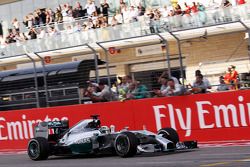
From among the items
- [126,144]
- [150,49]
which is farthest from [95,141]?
[150,49]

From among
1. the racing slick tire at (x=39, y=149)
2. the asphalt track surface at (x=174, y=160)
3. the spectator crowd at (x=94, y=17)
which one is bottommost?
the asphalt track surface at (x=174, y=160)

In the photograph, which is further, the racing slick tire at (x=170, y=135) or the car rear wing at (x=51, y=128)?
the car rear wing at (x=51, y=128)

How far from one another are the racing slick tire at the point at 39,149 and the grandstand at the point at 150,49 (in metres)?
3.59

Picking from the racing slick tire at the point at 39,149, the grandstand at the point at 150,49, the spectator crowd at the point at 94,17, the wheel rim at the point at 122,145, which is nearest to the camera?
the wheel rim at the point at 122,145

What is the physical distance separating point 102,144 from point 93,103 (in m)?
4.70

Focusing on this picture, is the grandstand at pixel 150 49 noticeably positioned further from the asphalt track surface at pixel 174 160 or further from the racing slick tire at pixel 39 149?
the racing slick tire at pixel 39 149

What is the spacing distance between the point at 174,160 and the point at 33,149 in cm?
469

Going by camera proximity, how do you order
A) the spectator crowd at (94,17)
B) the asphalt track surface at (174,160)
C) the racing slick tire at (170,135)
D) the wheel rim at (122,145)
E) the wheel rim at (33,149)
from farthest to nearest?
the spectator crowd at (94,17), the wheel rim at (33,149), the racing slick tire at (170,135), the wheel rim at (122,145), the asphalt track surface at (174,160)

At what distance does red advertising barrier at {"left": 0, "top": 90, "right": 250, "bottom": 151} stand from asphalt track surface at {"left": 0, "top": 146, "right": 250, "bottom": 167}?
1410 millimetres

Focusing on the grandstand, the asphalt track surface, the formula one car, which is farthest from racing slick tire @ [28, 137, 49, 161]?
the grandstand

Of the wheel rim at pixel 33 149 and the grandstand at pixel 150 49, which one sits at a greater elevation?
the grandstand at pixel 150 49

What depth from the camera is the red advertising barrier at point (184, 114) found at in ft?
52.9

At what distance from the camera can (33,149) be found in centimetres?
1578

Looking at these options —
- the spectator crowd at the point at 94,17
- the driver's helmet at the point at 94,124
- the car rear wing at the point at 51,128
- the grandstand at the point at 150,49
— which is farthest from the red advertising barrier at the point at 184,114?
the spectator crowd at the point at 94,17
